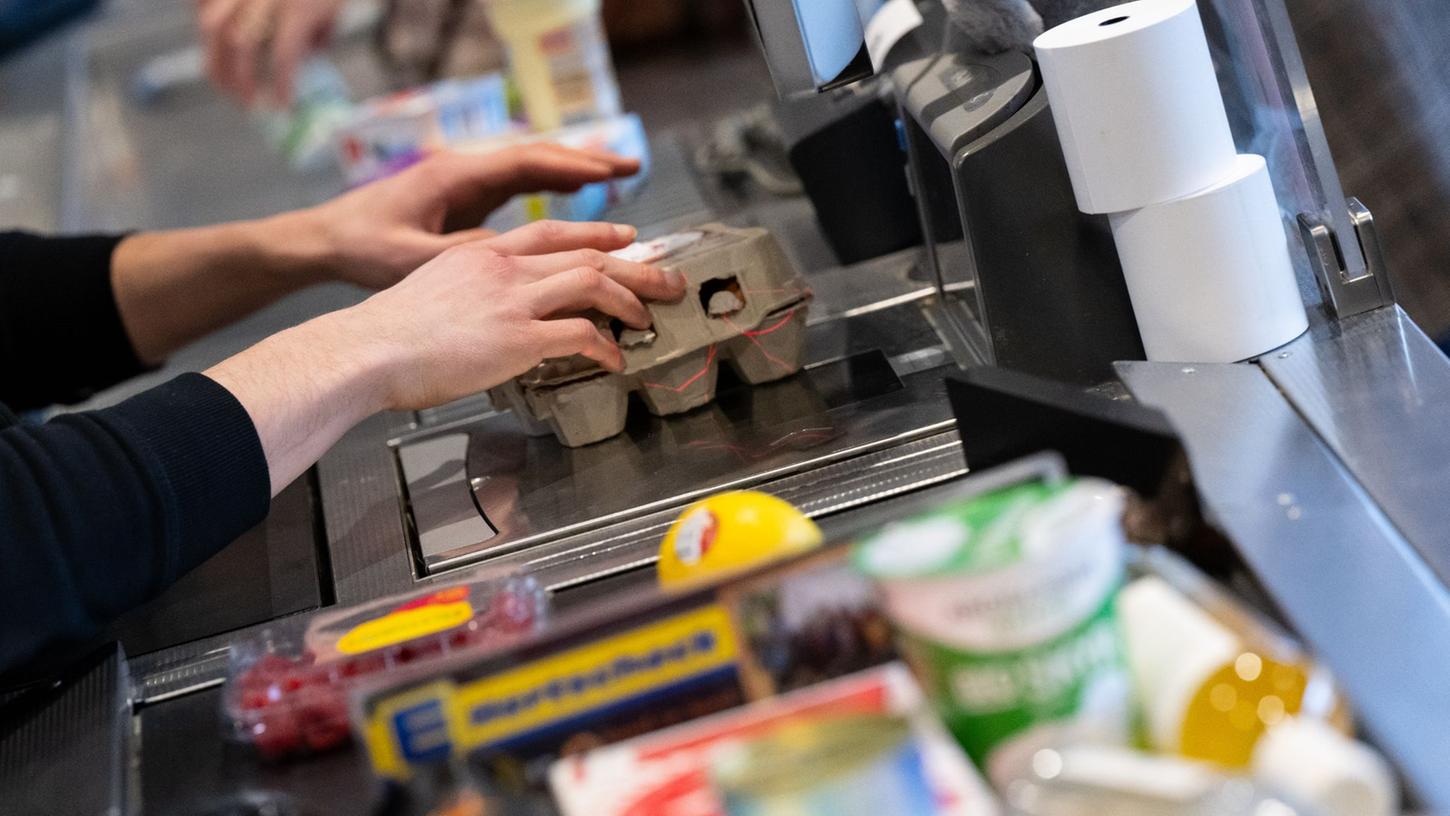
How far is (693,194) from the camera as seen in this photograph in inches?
78.3

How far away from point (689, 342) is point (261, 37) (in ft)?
4.84

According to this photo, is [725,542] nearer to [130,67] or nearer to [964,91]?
[964,91]

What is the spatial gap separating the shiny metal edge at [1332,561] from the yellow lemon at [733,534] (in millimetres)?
246

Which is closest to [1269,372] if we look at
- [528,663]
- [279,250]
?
[528,663]

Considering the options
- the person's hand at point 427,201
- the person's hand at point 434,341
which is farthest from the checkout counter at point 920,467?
the person's hand at point 427,201

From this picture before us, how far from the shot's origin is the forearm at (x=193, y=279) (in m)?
1.80

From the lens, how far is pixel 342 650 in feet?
3.16

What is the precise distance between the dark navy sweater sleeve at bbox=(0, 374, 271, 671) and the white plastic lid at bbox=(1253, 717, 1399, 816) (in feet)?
2.62

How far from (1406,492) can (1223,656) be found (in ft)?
1.29

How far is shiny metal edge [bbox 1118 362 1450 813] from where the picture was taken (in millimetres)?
747

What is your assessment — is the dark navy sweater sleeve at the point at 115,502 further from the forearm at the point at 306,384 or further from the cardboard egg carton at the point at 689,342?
the cardboard egg carton at the point at 689,342

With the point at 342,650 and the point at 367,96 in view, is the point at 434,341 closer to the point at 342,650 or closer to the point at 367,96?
the point at 342,650

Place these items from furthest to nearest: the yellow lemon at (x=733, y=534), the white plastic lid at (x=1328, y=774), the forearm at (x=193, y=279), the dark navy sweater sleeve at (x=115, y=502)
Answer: the forearm at (x=193, y=279), the dark navy sweater sleeve at (x=115, y=502), the yellow lemon at (x=733, y=534), the white plastic lid at (x=1328, y=774)

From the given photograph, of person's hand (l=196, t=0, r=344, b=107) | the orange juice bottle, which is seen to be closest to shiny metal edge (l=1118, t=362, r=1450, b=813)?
the orange juice bottle
